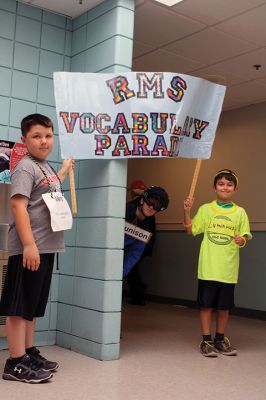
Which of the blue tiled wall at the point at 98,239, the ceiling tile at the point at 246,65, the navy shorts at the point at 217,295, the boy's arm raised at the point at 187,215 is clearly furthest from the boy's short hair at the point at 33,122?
the ceiling tile at the point at 246,65

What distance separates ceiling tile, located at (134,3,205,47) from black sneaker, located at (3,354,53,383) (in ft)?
7.43

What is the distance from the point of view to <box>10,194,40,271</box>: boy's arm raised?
7.50ft

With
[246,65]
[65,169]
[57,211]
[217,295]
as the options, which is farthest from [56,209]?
[246,65]

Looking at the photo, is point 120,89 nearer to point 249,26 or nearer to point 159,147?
point 159,147

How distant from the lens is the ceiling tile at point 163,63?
4.14m

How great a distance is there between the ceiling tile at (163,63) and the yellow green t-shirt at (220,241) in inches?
59.9

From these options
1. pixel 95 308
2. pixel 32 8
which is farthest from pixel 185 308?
pixel 32 8

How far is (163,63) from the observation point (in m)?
4.34

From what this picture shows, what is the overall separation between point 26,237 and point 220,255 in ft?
4.59

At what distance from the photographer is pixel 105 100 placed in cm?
279

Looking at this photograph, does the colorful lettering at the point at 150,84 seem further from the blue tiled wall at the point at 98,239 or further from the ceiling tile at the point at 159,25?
the ceiling tile at the point at 159,25

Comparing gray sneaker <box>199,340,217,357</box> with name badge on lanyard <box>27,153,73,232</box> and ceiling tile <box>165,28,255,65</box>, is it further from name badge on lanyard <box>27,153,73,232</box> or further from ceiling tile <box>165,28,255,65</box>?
ceiling tile <box>165,28,255,65</box>

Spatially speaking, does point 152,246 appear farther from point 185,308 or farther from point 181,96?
point 181,96

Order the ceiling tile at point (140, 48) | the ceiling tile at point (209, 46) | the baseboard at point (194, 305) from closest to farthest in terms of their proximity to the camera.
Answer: the ceiling tile at point (209, 46)
the ceiling tile at point (140, 48)
the baseboard at point (194, 305)
